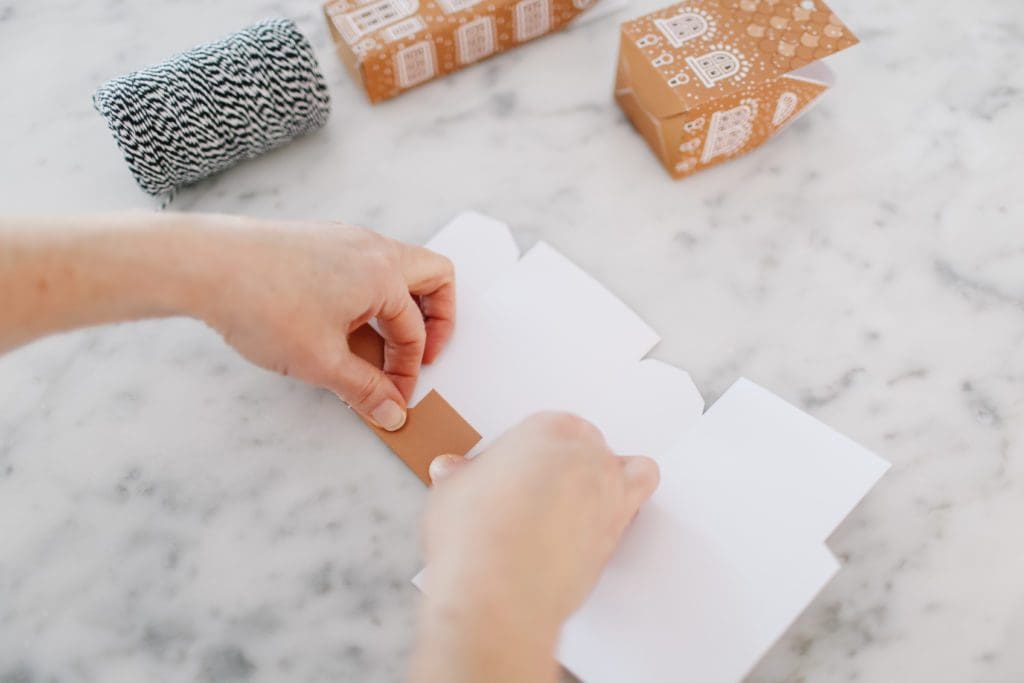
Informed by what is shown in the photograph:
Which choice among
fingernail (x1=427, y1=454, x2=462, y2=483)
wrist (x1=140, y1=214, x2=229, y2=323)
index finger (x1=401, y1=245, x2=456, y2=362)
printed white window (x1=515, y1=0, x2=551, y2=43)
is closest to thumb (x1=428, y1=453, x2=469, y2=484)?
fingernail (x1=427, y1=454, x2=462, y2=483)

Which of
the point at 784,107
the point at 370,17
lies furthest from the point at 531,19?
the point at 784,107

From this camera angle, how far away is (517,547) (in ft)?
1.54

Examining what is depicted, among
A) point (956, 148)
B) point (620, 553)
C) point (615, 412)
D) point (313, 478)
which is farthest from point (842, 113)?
point (313, 478)

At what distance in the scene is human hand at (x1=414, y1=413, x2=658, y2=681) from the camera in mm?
440

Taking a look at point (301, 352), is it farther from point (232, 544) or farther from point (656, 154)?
point (656, 154)

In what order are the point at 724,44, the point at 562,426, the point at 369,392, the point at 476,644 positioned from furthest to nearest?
1. the point at 724,44
2. the point at 369,392
3. the point at 562,426
4. the point at 476,644

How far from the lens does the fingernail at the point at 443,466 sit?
2.06ft

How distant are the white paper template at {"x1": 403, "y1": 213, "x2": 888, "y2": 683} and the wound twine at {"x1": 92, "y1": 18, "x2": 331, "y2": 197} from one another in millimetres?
196

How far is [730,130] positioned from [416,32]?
32 cm

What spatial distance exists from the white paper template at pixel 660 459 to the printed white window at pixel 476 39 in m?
0.19

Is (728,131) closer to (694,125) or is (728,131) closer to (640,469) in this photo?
(694,125)

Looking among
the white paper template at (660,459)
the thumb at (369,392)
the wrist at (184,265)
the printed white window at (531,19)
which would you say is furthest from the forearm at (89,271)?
the printed white window at (531,19)

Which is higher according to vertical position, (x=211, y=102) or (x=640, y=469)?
(x=211, y=102)

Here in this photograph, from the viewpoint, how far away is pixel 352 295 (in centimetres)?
59
